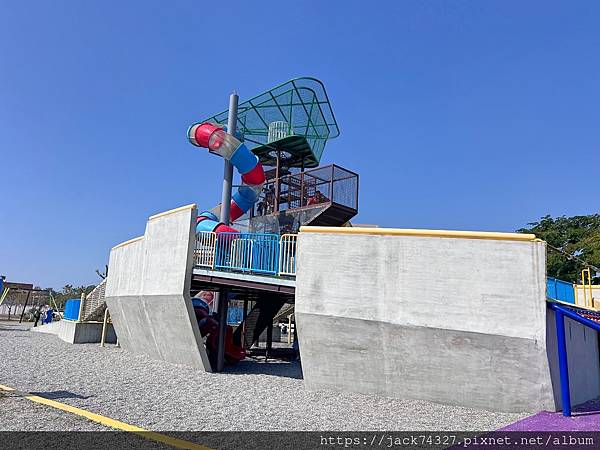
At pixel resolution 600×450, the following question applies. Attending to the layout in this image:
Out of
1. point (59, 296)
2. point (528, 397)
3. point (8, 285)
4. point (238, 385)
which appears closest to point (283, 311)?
point (238, 385)

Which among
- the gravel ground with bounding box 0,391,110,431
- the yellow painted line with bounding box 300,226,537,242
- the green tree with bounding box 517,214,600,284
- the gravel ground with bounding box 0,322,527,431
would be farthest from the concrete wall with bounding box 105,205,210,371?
the green tree with bounding box 517,214,600,284

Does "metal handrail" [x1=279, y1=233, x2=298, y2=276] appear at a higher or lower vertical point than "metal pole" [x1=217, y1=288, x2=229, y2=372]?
higher

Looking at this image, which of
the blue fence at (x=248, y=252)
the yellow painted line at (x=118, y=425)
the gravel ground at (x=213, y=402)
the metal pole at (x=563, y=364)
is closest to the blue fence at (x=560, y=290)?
the metal pole at (x=563, y=364)

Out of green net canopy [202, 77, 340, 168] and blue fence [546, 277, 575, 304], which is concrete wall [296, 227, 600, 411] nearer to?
blue fence [546, 277, 575, 304]

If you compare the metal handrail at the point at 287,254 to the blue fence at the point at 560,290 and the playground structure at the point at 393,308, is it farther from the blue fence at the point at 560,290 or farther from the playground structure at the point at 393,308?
the blue fence at the point at 560,290

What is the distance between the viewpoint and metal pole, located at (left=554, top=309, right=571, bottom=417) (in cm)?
830

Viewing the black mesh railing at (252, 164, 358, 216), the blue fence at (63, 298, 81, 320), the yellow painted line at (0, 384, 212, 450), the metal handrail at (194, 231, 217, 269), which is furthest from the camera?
the blue fence at (63, 298, 81, 320)

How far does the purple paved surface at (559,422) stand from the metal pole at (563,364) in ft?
0.71

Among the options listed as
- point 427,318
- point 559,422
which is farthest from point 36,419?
point 559,422

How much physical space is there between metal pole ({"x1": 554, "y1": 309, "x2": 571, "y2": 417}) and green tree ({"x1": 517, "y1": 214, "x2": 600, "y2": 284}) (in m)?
26.8

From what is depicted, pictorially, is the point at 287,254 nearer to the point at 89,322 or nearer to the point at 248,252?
the point at 248,252

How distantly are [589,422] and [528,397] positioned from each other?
1020 mm

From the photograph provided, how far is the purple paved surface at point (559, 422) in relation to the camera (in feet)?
24.5

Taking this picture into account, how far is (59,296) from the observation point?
6562cm
